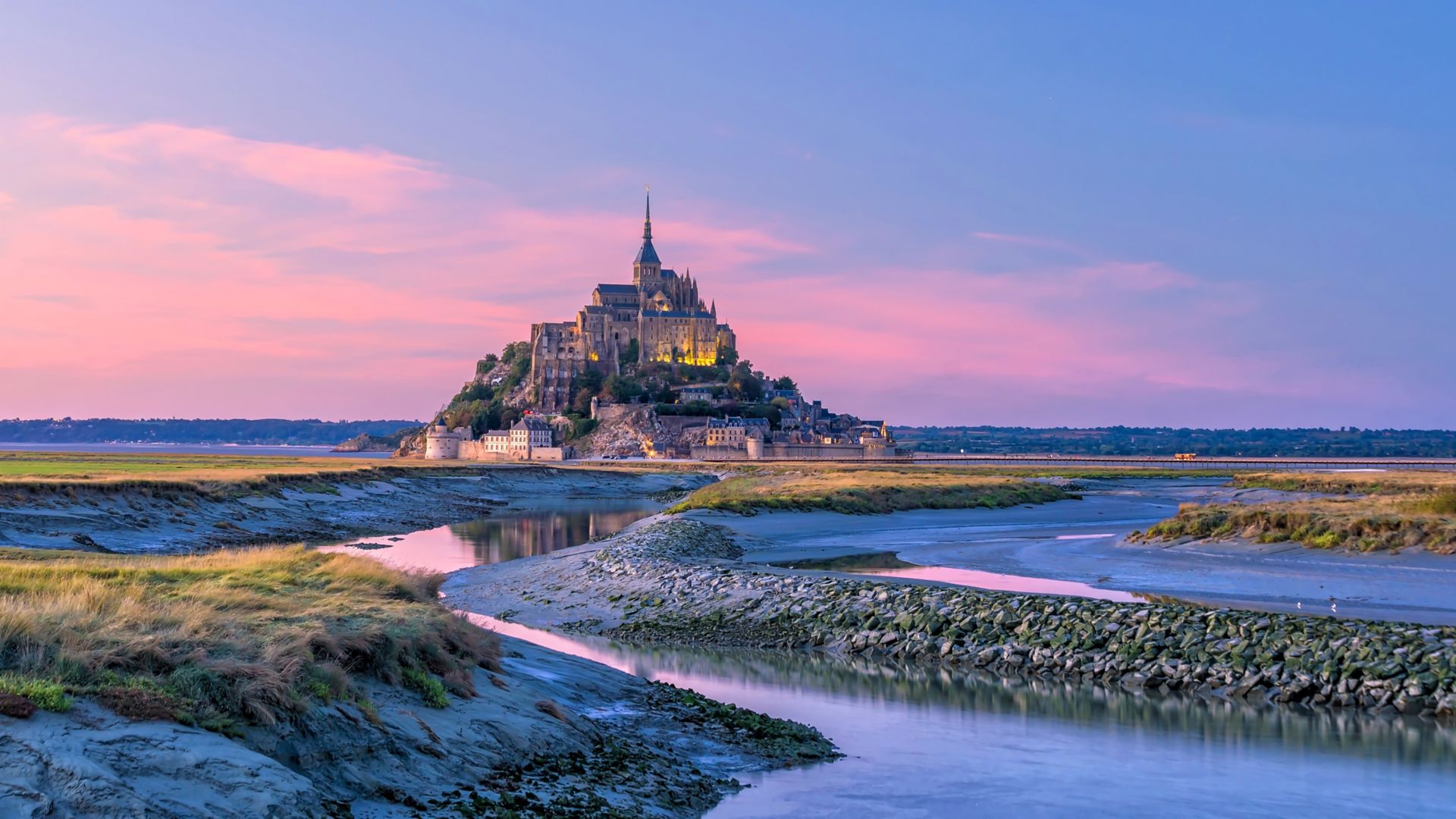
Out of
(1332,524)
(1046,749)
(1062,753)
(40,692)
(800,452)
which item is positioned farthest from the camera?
(800,452)

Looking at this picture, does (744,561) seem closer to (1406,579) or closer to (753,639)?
(753,639)

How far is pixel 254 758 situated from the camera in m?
9.55

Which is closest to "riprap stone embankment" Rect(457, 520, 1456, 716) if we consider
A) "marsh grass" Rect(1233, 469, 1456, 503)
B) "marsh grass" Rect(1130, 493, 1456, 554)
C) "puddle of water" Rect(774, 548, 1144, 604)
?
"puddle of water" Rect(774, 548, 1144, 604)

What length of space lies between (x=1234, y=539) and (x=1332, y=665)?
69.2ft

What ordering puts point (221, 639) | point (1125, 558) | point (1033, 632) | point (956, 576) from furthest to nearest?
point (1125, 558) < point (956, 576) < point (1033, 632) < point (221, 639)

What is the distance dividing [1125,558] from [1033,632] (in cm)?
1598

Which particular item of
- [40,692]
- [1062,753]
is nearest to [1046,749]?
[1062,753]

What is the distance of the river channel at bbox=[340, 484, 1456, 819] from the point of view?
12844 mm

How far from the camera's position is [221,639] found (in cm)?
1159

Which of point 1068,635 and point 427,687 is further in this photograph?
point 1068,635

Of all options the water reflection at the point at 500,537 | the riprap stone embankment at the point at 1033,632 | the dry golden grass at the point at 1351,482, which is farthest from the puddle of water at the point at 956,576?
the dry golden grass at the point at 1351,482

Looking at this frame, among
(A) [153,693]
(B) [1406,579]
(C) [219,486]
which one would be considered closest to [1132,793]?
(A) [153,693]

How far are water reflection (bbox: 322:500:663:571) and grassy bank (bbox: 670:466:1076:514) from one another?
15.9 feet

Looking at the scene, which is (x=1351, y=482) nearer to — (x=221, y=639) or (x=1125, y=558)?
(x=1125, y=558)
